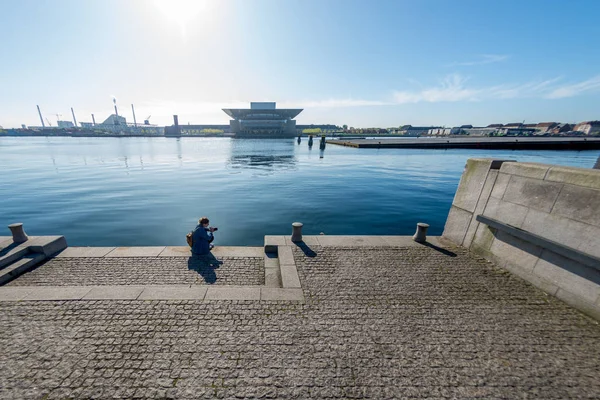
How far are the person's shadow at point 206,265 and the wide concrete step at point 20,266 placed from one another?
3965 mm

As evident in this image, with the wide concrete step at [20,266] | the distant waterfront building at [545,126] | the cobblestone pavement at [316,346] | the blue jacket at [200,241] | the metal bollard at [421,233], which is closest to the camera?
the cobblestone pavement at [316,346]

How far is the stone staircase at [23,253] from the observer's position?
5.94 meters

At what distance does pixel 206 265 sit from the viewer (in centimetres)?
672

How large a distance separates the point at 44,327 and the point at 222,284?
3096 mm

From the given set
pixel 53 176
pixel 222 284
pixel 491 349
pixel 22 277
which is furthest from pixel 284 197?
pixel 53 176

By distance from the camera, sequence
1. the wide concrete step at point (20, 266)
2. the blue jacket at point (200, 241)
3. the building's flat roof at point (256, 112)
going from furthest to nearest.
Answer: the building's flat roof at point (256, 112), the blue jacket at point (200, 241), the wide concrete step at point (20, 266)

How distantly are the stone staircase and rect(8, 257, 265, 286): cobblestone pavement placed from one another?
0.72 ft

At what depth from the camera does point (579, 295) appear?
488cm

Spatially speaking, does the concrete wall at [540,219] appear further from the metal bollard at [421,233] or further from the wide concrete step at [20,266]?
the wide concrete step at [20,266]

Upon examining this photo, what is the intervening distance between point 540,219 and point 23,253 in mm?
13386

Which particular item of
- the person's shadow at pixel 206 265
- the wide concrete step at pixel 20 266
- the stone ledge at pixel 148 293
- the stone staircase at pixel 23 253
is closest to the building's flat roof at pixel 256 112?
the stone staircase at pixel 23 253

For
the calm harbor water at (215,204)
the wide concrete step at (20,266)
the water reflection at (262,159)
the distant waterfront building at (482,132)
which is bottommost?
the water reflection at (262,159)

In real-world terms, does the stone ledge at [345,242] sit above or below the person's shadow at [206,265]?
above

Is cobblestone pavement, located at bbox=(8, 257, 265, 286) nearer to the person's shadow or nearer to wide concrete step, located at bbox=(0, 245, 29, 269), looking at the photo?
the person's shadow
